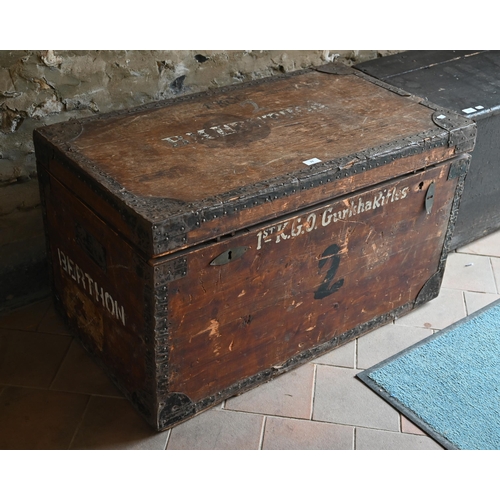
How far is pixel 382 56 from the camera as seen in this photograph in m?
3.06

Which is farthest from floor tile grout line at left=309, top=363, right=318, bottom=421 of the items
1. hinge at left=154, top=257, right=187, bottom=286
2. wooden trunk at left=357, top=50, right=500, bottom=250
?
wooden trunk at left=357, top=50, right=500, bottom=250

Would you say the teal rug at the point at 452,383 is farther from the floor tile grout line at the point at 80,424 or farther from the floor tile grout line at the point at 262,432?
the floor tile grout line at the point at 80,424

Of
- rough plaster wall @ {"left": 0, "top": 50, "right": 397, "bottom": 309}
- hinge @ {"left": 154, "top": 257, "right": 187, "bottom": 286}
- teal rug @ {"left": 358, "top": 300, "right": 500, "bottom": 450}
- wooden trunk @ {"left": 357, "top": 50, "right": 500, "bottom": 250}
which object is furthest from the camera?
wooden trunk @ {"left": 357, "top": 50, "right": 500, "bottom": 250}

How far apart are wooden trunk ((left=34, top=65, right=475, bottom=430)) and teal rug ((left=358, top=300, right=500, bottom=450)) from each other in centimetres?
20

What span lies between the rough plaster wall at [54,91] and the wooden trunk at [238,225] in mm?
234

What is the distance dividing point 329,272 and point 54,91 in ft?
3.60

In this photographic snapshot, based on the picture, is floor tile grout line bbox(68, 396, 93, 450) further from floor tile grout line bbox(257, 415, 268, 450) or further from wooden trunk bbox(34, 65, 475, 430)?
floor tile grout line bbox(257, 415, 268, 450)

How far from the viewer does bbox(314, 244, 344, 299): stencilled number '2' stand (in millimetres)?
2178

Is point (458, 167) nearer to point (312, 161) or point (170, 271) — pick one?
point (312, 161)

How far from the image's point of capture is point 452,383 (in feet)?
7.63

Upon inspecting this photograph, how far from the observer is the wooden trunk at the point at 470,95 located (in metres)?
2.59

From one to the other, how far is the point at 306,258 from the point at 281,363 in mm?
388

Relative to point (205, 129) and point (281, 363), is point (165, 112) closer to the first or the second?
point (205, 129)

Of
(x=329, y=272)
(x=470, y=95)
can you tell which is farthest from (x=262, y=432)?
(x=470, y=95)
